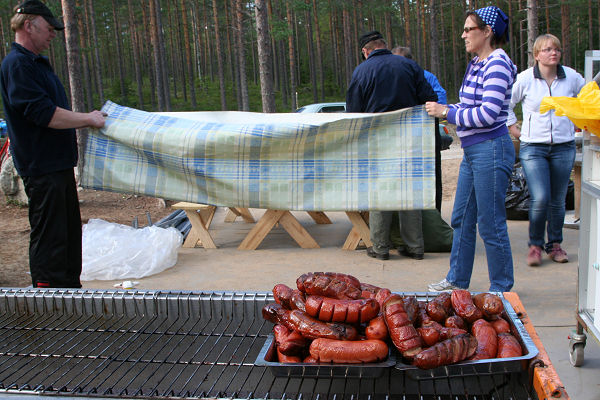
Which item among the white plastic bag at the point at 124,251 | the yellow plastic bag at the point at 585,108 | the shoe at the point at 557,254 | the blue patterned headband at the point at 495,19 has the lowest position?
the shoe at the point at 557,254

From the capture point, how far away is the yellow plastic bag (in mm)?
2607

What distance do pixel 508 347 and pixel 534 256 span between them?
376 cm

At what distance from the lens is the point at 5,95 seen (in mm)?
3699

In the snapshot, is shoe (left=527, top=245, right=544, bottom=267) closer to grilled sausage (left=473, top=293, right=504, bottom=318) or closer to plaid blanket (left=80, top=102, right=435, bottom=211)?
plaid blanket (left=80, top=102, right=435, bottom=211)

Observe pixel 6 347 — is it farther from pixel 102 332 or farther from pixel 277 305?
pixel 277 305

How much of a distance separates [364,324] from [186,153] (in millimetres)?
2290

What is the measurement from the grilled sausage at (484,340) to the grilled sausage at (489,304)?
7 centimetres

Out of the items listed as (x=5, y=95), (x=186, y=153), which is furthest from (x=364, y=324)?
(x=5, y=95)

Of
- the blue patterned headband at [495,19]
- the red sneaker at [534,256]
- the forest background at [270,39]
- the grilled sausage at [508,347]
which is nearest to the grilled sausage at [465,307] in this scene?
the grilled sausage at [508,347]

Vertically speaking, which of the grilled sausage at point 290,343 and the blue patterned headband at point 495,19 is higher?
the blue patterned headband at point 495,19

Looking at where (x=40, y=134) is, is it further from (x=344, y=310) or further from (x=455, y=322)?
(x=455, y=322)

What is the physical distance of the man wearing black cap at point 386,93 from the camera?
17.7 feet

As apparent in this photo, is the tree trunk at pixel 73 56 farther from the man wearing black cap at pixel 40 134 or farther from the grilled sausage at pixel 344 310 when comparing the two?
the grilled sausage at pixel 344 310

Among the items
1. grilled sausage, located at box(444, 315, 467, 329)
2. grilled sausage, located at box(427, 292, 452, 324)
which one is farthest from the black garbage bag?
grilled sausage, located at box(444, 315, 467, 329)
